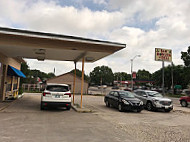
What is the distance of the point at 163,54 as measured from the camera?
29.6m

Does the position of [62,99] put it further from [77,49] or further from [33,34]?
[33,34]

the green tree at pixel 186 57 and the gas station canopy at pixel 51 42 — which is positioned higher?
the green tree at pixel 186 57

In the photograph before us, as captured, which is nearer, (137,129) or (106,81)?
(137,129)

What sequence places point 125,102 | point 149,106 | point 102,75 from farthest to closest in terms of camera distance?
1. point 102,75
2. point 149,106
3. point 125,102

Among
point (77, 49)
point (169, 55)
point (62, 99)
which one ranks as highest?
point (169, 55)

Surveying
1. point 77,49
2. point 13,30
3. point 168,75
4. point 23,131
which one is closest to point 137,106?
point 77,49

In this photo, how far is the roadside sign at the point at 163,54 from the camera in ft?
95.8

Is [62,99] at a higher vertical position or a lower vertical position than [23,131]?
higher

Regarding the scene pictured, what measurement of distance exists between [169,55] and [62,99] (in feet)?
83.1

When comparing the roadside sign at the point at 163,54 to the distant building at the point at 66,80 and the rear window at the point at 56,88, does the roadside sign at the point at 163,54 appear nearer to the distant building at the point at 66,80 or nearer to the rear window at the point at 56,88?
the distant building at the point at 66,80

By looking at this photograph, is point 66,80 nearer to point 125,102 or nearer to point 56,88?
point 56,88

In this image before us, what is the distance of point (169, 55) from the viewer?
2978 cm

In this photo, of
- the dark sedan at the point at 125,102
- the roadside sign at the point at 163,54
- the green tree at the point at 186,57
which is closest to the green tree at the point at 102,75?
the green tree at the point at 186,57

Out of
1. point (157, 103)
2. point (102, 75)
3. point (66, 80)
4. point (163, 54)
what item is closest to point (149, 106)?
point (157, 103)
